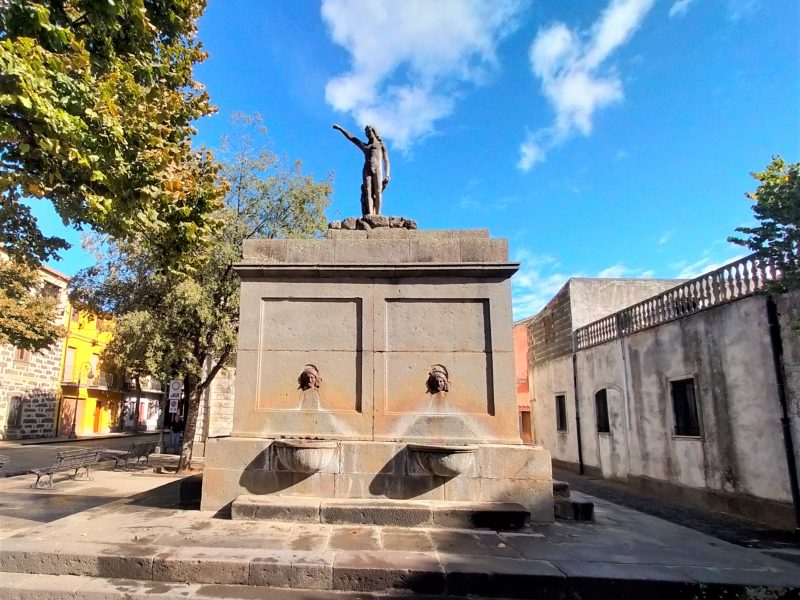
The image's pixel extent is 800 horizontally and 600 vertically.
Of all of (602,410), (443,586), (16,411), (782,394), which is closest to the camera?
(443,586)

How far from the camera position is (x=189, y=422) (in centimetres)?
1597

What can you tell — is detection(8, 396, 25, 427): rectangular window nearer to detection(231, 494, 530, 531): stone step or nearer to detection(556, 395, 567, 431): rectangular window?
detection(556, 395, 567, 431): rectangular window

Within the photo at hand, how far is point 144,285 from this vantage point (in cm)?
1542

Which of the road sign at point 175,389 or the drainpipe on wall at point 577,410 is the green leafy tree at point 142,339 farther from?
the drainpipe on wall at point 577,410

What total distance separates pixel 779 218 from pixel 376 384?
721 centimetres

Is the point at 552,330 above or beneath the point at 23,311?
beneath

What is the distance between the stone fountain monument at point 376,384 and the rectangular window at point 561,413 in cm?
1579

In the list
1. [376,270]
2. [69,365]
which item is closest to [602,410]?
[376,270]

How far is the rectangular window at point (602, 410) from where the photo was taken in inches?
704

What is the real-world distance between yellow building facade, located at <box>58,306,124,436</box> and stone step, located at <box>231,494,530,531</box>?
104 ft

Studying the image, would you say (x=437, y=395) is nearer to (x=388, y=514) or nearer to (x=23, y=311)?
(x=388, y=514)

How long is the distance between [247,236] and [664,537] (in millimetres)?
13498

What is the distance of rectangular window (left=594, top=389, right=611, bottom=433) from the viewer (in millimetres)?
17875

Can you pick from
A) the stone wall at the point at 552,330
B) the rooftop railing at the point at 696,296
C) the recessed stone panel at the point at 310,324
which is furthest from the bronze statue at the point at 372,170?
the stone wall at the point at 552,330
